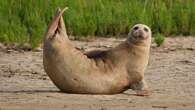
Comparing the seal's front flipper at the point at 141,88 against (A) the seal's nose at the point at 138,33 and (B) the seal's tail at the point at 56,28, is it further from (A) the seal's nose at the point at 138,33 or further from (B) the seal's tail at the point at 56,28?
(B) the seal's tail at the point at 56,28

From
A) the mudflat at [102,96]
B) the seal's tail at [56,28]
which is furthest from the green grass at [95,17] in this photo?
the seal's tail at [56,28]

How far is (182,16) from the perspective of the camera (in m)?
14.9

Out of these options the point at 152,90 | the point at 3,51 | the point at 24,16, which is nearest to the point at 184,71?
the point at 152,90

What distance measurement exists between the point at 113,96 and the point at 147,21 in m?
5.07

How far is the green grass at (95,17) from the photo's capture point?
47.0ft

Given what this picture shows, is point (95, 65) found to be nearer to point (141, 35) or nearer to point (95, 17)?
point (141, 35)

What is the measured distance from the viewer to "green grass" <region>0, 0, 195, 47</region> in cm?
1431

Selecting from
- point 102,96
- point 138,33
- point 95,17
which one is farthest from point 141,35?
point 95,17

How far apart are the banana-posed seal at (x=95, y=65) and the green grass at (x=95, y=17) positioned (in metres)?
3.81

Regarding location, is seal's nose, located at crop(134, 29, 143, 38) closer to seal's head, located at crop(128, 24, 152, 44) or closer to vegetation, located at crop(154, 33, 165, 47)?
seal's head, located at crop(128, 24, 152, 44)

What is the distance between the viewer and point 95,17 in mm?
14641

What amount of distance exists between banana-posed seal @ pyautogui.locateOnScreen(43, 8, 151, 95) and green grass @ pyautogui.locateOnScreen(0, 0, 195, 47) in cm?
381

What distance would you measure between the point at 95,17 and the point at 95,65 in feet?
15.5

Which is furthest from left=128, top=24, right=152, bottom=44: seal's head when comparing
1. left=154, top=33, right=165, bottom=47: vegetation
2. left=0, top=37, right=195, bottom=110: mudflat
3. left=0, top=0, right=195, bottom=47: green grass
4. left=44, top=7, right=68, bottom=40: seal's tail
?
left=0, top=0, right=195, bottom=47: green grass
